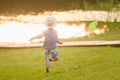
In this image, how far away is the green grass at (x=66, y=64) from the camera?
8367 millimetres

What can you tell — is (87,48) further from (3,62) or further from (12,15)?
(12,15)

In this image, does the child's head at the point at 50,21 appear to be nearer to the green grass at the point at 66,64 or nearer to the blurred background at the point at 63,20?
the green grass at the point at 66,64

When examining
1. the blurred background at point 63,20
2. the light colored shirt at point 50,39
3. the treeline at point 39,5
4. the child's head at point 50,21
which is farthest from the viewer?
the treeline at point 39,5

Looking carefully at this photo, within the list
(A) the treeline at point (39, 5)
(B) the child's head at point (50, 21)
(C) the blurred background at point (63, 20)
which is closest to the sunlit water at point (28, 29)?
(C) the blurred background at point (63, 20)

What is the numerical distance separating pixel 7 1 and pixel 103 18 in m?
13.7

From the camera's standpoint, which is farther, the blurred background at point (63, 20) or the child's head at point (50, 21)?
the blurred background at point (63, 20)

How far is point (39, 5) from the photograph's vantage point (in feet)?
105

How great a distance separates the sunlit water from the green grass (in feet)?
19.6

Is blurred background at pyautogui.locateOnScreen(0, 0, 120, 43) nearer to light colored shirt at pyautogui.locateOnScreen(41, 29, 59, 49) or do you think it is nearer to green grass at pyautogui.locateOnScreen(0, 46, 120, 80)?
green grass at pyautogui.locateOnScreen(0, 46, 120, 80)

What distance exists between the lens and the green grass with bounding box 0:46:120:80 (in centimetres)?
837

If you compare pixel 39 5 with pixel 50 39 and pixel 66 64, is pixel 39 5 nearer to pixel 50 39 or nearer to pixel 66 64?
pixel 66 64

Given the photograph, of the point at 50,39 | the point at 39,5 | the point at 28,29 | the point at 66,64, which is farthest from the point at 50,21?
the point at 39,5

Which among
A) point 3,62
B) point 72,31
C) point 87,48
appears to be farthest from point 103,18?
point 3,62

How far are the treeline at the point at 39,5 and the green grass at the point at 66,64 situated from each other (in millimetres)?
16180
